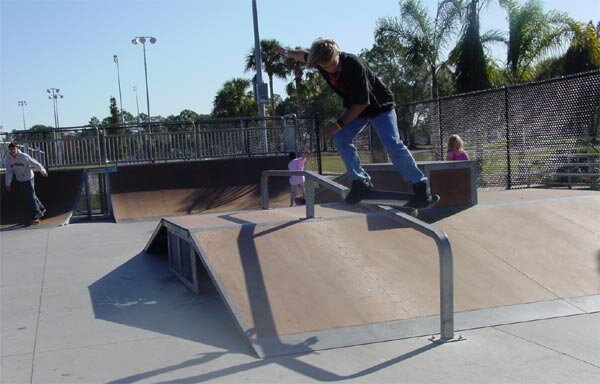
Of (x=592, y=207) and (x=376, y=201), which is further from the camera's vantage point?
(x=592, y=207)

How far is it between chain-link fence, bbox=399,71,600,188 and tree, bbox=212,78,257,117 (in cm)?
5050

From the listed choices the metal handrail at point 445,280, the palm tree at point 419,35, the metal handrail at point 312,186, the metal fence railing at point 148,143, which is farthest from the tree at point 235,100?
the metal handrail at point 445,280

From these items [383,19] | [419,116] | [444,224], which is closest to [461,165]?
[444,224]

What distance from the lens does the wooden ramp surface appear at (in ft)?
15.4

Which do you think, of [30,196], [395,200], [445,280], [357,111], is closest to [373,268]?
[395,200]

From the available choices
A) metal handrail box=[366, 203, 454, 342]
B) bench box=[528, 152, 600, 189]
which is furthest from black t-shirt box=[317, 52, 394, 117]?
bench box=[528, 152, 600, 189]

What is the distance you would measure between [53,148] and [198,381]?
11.9m

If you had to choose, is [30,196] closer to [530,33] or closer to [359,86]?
[359,86]

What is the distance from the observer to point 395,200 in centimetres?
526

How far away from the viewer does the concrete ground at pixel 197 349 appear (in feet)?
12.6

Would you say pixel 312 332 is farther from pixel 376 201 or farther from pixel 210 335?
pixel 376 201

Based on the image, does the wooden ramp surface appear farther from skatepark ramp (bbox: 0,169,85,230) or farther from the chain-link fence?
skatepark ramp (bbox: 0,169,85,230)

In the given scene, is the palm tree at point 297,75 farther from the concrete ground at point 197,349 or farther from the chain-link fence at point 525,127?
the concrete ground at point 197,349

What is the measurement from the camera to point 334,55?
4555mm
